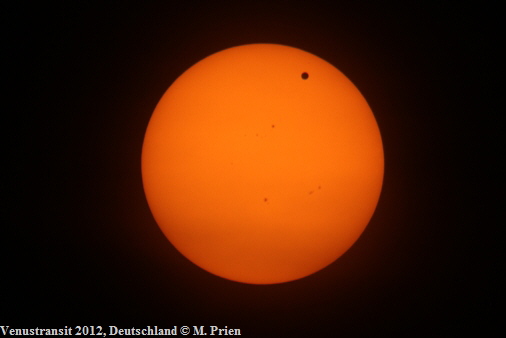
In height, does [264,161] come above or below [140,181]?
below

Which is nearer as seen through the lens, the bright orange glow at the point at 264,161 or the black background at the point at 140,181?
the bright orange glow at the point at 264,161

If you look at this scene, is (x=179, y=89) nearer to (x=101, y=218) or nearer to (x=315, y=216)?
(x=315, y=216)

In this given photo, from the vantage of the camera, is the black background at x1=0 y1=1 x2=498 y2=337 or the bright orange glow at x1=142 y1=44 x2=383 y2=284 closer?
the bright orange glow at x1=142 y1=44 x2=383 y2=284

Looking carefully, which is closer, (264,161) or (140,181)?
(264,161)
